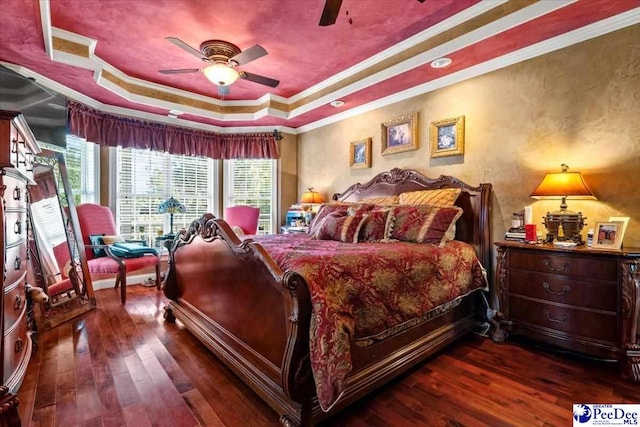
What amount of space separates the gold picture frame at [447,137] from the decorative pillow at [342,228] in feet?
4.15

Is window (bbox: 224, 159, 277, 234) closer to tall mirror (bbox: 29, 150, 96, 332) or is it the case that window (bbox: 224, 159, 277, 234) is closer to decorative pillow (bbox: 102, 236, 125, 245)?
decorative pillow (bbox: 102, 236, 125, 245)

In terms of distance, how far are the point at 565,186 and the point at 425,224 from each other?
105 cm

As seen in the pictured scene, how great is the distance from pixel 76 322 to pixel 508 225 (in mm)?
4284

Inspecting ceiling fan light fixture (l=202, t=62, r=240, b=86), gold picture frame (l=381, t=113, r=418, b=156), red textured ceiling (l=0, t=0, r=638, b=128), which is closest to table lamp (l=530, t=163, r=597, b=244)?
red textured ceiling (l=0, t=0, r=638, b=128)

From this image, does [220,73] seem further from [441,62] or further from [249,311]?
[249,311]

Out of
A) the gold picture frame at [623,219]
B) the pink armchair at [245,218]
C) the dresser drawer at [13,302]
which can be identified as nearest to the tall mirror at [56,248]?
the dresser drawer at [13,302]

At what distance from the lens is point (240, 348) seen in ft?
6.38

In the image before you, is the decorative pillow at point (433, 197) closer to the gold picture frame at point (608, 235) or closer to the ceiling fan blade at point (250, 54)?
the gold picture frame at point (608, 235)

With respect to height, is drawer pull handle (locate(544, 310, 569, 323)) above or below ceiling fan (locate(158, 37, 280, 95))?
below

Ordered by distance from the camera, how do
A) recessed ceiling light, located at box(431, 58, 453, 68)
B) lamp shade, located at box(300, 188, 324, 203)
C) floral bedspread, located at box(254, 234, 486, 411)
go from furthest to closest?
lamp shade, located at box(300, 188, 324, 203) < recessed ceiling light, located at box(431, 58, 453, 68) < floral bedspread, located at box(254, 234, 486, 411)

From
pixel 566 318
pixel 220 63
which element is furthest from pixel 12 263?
pixel 566 318

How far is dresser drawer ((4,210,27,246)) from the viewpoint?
167cm

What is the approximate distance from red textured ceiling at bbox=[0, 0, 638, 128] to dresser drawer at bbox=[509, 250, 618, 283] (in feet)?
5.95

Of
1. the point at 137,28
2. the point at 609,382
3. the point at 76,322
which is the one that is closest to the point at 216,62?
the point at 137,28
